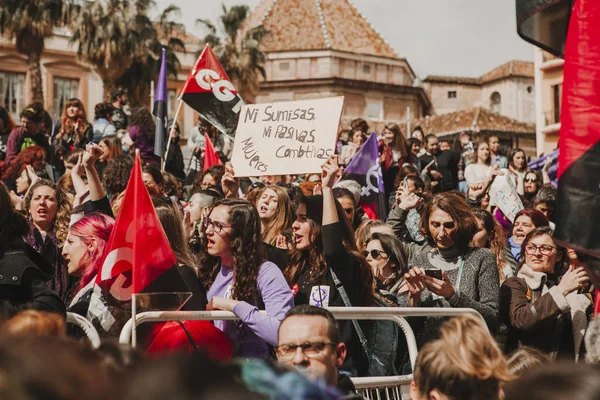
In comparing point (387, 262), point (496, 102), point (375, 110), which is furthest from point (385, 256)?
point (496, 102)

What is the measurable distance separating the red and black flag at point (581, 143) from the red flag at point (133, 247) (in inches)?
80.5

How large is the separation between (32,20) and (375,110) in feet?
93.0

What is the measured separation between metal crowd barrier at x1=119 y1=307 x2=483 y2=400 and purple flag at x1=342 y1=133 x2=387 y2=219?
406 cm

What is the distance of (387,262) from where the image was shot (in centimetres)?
628

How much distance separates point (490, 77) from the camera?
3083 inches

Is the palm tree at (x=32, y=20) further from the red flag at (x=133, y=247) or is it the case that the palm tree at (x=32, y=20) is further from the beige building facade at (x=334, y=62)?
the red flag at (x=133, y=247)

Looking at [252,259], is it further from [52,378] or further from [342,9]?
[342,9]

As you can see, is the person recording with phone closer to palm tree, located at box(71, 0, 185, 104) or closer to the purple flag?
the purple flag

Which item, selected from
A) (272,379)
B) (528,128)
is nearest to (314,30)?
(528,128)

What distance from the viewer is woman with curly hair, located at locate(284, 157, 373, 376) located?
5.48 meters

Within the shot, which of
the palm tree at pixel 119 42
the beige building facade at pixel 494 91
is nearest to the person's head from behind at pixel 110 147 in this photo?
the palm tree at pixel 119 42

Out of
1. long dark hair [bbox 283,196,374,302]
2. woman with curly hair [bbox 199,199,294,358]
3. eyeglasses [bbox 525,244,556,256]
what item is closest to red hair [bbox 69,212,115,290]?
woman with curly hair [bbox 199,199,294,358]

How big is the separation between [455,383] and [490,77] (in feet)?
254

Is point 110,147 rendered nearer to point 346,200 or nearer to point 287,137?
point 287,137
